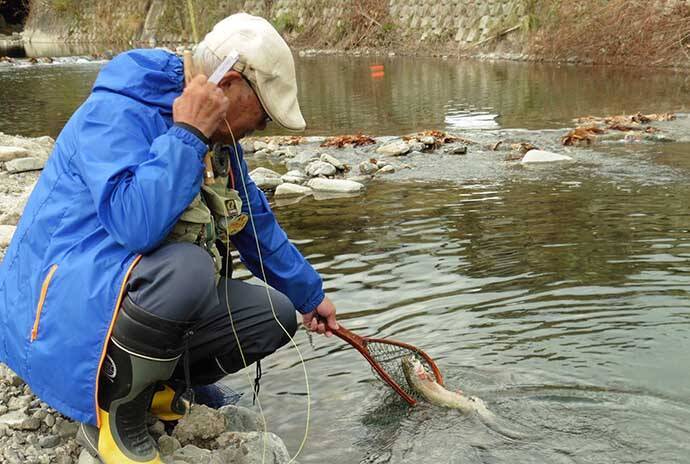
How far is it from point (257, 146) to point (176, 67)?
9.62 m

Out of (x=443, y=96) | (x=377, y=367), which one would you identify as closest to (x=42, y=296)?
(x=377, y=367)

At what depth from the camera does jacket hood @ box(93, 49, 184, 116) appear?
2.49m

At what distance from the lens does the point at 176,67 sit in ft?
8.48

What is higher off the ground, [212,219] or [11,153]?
[212,219]

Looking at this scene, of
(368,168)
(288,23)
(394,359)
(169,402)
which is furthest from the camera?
(288,23)

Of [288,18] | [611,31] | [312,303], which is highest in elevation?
[288,18]

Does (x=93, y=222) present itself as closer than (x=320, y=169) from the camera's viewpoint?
Yes

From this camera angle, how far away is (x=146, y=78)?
251cm

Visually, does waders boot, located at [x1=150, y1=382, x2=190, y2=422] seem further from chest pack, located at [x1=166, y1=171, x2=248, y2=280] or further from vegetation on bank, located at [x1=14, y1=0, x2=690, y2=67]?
vegetation on bank, located at [x1=14, y1=0, x2=690, y2=67]

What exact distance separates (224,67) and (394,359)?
1.85 meters

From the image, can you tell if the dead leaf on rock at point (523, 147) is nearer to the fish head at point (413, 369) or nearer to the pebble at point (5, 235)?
the pebble at point (5, 235)

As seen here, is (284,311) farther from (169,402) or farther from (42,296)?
(42,296)

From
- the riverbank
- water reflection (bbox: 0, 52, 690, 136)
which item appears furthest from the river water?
water reflection (bbox: 0, 52, 690, 136)

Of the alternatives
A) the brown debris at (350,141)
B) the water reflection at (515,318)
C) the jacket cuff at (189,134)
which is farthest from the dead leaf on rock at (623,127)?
the jacket cuff at (189,134)
